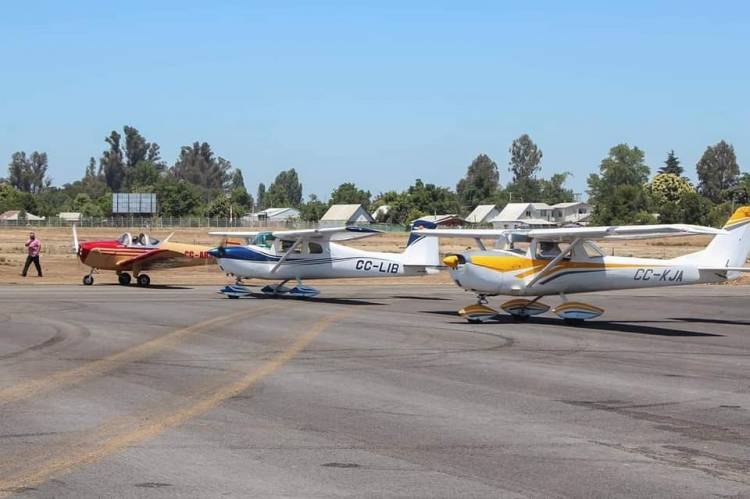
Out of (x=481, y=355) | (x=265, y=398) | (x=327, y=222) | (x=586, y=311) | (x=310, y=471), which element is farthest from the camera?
(x=327, y=222)

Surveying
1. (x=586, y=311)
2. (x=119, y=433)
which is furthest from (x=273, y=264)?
(x=119, y=433)

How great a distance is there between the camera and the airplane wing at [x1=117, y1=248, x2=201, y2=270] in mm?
34500

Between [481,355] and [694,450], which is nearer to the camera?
[694,450]

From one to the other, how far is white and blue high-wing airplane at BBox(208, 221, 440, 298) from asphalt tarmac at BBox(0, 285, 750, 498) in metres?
8.25

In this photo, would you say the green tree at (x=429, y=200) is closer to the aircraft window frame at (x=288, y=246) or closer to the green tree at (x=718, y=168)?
the green tree at (x=718, y=168)

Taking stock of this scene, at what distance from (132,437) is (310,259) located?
2089 cm

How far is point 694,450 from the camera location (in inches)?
340

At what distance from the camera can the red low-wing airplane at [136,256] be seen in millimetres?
34406

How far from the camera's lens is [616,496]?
7.09 meters

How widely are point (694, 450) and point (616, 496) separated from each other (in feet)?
6.08

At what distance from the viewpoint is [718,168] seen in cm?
18312

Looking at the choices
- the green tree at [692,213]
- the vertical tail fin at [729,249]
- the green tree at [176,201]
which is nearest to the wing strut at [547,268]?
the vertical tail fin at [729,249]

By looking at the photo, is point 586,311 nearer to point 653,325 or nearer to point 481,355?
point 653,325

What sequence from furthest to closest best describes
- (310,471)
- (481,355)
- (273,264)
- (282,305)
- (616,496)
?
(273,264) < (282,305) < (481,355) < (310,471) < (616,496)
